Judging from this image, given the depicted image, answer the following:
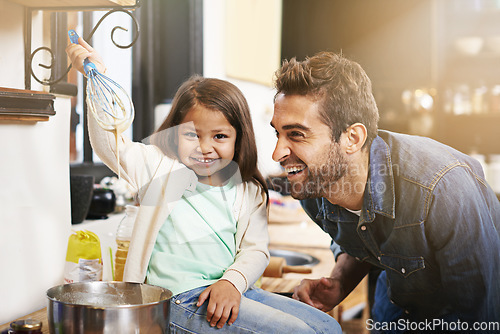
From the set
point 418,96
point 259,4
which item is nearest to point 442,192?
point 259,4

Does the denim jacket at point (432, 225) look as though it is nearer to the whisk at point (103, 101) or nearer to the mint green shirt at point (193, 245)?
the mint green shirt at point (193, 245)

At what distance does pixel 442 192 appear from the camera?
97cm

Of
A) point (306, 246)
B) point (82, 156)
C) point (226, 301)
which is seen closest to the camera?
point (226, 301)

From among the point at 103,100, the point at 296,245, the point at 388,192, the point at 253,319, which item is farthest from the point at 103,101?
the point at 296,245

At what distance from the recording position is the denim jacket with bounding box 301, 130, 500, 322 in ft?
3.15

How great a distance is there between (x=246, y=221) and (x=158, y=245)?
158mm

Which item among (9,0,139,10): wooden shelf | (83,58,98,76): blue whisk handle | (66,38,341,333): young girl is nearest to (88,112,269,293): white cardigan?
(66,38,341,333): young girl

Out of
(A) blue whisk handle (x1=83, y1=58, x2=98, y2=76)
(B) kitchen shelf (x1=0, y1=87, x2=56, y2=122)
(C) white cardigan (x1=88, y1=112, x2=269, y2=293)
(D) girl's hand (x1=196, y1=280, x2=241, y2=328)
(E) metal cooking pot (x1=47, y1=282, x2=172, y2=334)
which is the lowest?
(D) girl's hand (x1=196, y1=280, x2=241, y2=328)

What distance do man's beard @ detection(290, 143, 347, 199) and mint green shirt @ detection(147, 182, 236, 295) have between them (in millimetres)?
134

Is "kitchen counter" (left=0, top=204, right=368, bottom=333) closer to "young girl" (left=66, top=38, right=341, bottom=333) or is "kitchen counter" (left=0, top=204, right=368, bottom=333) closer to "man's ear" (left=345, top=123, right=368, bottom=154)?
"young girl" (left=66, top=38, right=341, bottom=333)

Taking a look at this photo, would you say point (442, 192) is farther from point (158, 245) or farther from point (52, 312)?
point (52, 312)

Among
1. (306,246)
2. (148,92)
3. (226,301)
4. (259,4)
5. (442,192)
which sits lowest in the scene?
(306,246)

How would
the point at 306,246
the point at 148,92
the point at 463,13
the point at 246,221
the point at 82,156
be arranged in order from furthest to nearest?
the point at 463,13, the point at 148,92, the point at 306,246, the point at 82,156, the point at 246,221

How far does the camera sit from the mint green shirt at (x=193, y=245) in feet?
2.83
